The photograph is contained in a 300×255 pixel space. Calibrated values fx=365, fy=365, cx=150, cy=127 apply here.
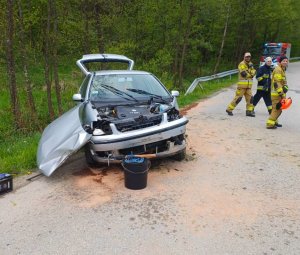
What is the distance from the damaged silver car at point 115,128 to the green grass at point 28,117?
2.14ft

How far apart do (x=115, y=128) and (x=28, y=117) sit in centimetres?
656

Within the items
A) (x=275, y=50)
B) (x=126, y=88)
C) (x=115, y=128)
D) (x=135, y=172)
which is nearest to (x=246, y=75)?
(x=126, y=88)

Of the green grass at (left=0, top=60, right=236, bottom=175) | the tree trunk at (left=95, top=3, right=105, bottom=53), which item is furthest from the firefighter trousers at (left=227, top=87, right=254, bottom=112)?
the tree trunk at (left=95, top=3, right=105, bottom=53)

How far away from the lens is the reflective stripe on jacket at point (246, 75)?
1072 centimetres

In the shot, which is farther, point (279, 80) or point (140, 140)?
point (279, 80)

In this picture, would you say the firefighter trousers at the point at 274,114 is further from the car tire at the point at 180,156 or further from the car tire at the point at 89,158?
the car tire at the point at 89,158

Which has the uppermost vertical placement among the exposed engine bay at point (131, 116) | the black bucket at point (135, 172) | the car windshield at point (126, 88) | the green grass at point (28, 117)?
the car windshield at point (126, 88)

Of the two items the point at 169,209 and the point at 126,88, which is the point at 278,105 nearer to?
the point at 126,88

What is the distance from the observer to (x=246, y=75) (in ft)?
35.1

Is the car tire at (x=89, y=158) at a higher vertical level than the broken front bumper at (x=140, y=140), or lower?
lower

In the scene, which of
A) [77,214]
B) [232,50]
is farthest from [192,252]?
[232,50]

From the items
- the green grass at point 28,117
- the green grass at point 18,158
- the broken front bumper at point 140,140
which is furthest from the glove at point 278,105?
the green grass at point 18,158

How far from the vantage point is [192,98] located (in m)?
15.0

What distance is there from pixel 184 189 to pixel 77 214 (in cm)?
163
